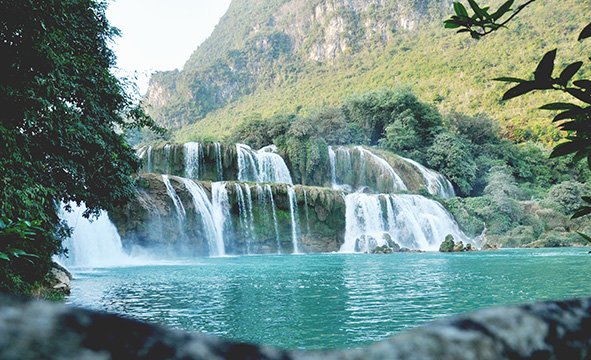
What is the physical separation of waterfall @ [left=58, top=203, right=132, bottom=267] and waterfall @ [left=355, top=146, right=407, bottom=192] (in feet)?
61.1

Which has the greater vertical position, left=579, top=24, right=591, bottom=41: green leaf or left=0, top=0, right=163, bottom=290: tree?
left=0, top=0, right=163, bottom=290: tree

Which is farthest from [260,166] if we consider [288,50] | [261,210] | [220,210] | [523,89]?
[288,50]

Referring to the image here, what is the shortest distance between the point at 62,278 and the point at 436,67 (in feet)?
209

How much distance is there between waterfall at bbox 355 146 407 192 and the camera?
30.5 meters

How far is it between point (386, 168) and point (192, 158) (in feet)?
45.2

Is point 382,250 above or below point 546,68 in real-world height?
below

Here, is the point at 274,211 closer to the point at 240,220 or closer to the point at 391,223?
the point at 240,220

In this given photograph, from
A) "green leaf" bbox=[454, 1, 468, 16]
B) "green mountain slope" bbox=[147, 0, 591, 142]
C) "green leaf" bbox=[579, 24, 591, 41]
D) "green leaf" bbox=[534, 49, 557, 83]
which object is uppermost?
"green mountain slope" bbox=[147, 0, 591, 142]

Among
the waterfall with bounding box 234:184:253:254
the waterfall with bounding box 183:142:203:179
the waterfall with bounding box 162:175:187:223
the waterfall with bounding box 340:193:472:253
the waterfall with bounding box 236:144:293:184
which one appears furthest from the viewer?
the waterfall with bounding box 236:144:293:184

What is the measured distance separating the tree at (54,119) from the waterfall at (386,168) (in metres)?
22.4

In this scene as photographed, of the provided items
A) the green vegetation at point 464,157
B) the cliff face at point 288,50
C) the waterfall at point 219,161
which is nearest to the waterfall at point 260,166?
the waterfall at point 219,161

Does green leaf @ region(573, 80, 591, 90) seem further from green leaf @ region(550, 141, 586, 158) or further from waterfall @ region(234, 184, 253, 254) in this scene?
waterfall @ region(234, 184, 253, 254)

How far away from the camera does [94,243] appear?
58.5ft

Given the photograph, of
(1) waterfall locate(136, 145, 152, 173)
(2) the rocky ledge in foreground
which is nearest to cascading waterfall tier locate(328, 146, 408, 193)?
(1) waterfall locate(136, 145, 152, 173)
